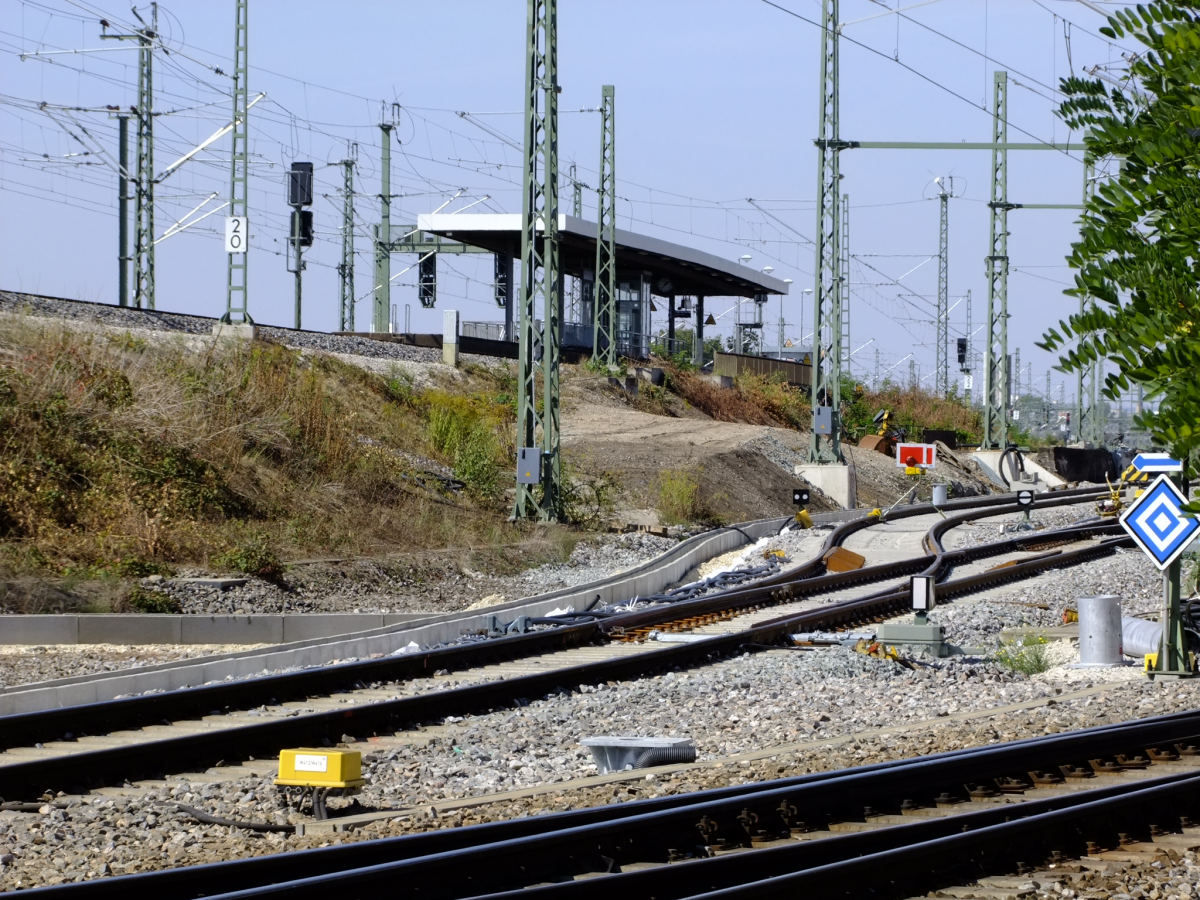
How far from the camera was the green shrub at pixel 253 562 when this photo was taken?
1836 centimetres

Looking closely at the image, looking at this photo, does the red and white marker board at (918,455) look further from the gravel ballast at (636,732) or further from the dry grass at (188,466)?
the gravel ballast at (636,732)

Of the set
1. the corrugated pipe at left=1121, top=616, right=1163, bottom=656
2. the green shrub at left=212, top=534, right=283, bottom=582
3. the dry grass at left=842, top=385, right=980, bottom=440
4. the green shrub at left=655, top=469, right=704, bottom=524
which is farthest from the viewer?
the dry grass at left=842, top=385, right=980, bottom=440

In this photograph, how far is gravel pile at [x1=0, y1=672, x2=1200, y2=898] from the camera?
7.00 m

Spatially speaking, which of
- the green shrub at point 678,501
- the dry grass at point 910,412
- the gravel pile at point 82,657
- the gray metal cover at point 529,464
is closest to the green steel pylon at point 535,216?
the gray metal cover at point 529,464

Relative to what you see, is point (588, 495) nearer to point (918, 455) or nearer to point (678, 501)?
point (678, 501)

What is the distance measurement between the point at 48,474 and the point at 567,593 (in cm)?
876

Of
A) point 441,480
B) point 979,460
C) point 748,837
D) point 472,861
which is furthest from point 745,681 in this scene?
point 979,460

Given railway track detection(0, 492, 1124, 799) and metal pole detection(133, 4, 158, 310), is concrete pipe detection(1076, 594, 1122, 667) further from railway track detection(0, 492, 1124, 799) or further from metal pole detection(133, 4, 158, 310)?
metal pole detection(133, 4, 158, 310)

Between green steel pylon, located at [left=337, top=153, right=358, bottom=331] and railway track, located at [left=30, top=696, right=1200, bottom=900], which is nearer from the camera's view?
railway track, located at [left=30, top=696, right=1200, bottom=900]

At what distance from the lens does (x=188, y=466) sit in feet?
73.4

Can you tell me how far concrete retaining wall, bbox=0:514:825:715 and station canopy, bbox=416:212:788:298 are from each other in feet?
78.8

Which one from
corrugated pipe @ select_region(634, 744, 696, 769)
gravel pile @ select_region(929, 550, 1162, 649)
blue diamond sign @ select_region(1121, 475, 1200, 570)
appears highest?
blue diamond sign @ select_region(1121, 475, 1200, 570)

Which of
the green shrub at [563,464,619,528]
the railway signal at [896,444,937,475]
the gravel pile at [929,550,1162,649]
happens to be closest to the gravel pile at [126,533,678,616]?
the green shrub at [563,464,619,528]

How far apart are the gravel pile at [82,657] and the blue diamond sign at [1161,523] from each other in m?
9.79
